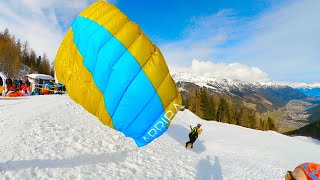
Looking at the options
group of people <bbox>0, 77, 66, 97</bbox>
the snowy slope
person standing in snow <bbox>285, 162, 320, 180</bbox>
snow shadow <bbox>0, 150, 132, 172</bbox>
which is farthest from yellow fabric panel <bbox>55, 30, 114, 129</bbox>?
group of people <bbox>0, 77, 66, 97</bbox>

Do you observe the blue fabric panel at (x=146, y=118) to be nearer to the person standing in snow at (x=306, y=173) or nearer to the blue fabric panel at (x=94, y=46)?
the blue fabric panel at (x=94, y=46)

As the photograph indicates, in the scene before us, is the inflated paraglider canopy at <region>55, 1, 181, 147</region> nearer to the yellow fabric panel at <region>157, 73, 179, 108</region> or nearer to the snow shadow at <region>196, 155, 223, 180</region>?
the yellow fabric panel at <region>157, 73, 179, 108</region>

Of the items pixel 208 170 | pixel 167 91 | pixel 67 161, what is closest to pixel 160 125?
pixel 167 91

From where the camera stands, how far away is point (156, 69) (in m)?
4.24

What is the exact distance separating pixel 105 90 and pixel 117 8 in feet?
4.61

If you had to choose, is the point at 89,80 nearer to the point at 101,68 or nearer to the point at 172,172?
the point at 101,68

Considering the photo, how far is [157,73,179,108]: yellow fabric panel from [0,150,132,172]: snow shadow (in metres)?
5.71

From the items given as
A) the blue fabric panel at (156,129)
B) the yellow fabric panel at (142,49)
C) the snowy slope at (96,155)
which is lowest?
the snowy slope at (96,155)

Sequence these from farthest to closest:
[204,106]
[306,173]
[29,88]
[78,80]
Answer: [204,106] < [29,88] < [78,80] < [306,173]

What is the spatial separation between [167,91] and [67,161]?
21.4 feet

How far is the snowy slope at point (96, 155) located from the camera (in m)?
8.77

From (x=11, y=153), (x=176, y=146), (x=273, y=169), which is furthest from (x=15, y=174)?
(x=273, y=169)

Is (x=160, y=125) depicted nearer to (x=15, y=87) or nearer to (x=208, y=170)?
(x=208, y=170)

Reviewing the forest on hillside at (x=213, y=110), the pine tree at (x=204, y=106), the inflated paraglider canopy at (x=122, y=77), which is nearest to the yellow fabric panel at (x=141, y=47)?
the inflated paraglider canopy at (x=122, y=77)
